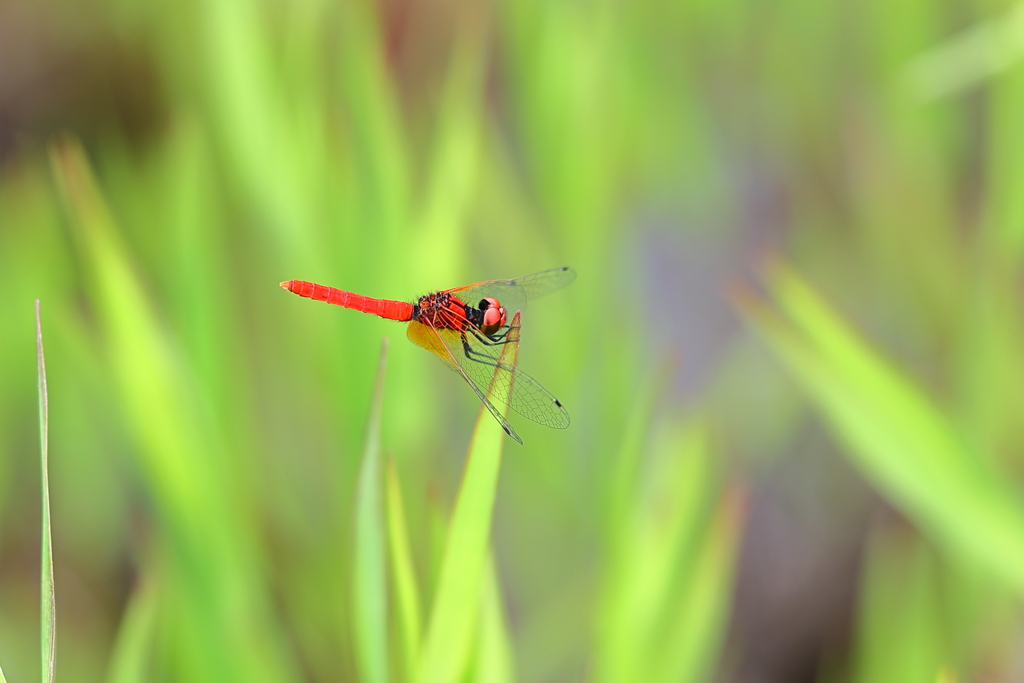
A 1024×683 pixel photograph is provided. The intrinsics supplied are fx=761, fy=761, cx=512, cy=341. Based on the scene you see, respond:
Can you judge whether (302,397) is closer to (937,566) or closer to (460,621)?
(460,621)

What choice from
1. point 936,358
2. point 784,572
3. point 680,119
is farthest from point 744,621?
point 680,119

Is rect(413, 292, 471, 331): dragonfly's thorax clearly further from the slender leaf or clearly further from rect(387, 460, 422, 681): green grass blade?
the slender leaf

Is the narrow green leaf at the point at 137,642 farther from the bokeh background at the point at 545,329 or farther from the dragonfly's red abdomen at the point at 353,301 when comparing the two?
the dragonfly's red abdomen at the point at 353,301

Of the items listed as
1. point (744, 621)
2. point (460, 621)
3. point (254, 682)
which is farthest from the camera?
point (744, 621)

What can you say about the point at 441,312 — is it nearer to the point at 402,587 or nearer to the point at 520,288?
the point at 520,288

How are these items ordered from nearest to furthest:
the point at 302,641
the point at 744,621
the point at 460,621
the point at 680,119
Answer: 1. the point at 460,621
2. the point at 302,641
3. the point at 744,621
4. the point at 680,119

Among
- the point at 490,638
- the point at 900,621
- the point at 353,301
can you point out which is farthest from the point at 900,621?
the point at 353,301
